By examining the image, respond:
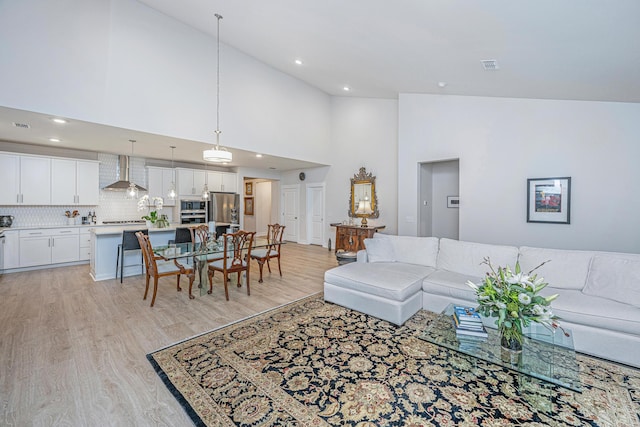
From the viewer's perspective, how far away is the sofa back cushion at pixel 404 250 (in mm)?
3807

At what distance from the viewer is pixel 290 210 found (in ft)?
30.8

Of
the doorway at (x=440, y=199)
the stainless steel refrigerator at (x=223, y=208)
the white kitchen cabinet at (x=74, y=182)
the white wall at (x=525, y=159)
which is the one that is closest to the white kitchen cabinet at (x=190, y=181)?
the stainless steel refrigerator at (x=223, y=208)

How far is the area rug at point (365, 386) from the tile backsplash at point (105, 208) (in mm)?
5712

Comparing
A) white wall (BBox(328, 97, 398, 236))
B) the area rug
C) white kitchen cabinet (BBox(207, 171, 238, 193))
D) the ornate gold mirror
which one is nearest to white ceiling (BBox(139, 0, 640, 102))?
white wall (BBox(328, 97, 398, 236))

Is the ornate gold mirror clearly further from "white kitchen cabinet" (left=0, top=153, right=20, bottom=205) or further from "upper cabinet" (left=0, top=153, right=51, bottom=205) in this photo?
"white kitchen cabinet" (left=0, top=153, right=20, bottom=205)

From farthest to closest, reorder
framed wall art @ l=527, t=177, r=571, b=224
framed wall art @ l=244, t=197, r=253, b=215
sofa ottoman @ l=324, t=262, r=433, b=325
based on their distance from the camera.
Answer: framed wall art @ l=244, t=197, r=253, b=215 → framed wall art @ l=527, t=177, r=571, b=224 → sofa ottoman @ l=324, t=262, r=433, b=325

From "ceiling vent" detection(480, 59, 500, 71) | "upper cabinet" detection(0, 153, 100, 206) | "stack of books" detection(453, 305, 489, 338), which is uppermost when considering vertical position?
"ceiling vent" detection(480, 59, 500, 71)

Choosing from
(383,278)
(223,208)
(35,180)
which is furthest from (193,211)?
(383,278)

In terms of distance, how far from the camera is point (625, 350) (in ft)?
7.22

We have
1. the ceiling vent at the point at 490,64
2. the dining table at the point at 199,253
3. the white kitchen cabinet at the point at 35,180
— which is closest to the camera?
the ceiling vent at the point at 490,64

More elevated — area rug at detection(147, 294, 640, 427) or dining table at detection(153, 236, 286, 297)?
dining table at detection(153, 236, 286, 297)

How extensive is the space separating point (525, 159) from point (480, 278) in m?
2.73

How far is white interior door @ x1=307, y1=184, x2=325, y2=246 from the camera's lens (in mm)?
8484

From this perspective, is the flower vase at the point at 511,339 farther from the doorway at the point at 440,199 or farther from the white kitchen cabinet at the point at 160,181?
the white kitchen cabinet at the point at 160,181
